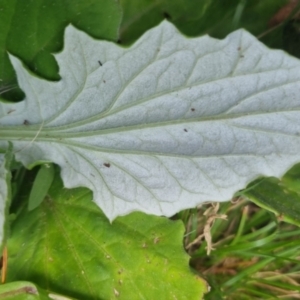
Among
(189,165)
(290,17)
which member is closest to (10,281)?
(189,165)

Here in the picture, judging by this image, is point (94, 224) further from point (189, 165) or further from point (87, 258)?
point (189, 165)

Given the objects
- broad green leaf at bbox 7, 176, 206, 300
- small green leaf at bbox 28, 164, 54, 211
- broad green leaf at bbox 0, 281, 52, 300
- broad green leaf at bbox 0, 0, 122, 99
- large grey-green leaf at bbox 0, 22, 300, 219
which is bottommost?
broad green leaf at bbox 0, 281, 52, 300

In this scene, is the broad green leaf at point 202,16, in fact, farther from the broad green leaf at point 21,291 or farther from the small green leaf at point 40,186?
the broad green leaf at point 21,291

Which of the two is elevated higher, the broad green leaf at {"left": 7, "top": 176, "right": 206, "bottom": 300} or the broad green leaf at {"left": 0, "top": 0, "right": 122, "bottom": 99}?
the broad green leaf at {"left": 0, "top": 0, "right": 122, "bottom": 99}

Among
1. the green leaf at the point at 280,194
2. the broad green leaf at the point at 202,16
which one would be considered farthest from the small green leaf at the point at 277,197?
the broad green leaf at the point at 202,16

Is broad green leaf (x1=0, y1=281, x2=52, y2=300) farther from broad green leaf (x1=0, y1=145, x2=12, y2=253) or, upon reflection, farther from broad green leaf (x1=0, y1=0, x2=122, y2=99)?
broad green leaf (x1=0, y1=0, x2=122, y2=99)

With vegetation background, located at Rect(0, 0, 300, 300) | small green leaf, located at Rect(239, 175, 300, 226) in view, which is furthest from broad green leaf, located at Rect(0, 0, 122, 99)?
small green leaf, located at Rect(239, 175, 300, 226)
